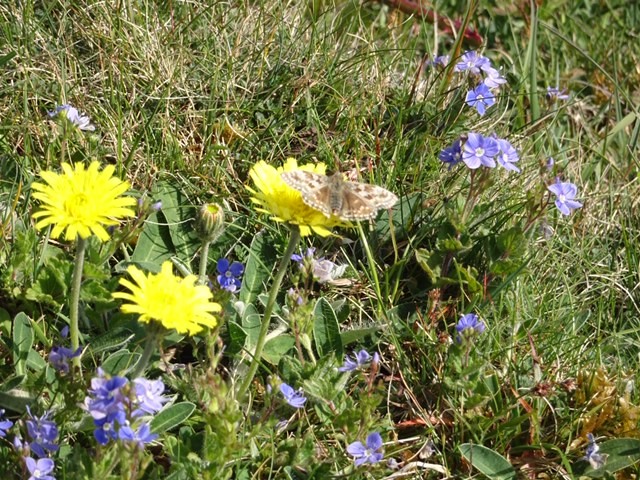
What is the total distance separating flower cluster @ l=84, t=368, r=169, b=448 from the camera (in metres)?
2.04

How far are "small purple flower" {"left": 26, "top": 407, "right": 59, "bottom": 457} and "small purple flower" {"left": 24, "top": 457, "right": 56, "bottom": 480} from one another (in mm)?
38

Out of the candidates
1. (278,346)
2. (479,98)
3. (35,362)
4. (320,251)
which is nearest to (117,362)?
(35,362)

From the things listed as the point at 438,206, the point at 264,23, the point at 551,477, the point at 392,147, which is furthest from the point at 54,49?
the point at 551,477

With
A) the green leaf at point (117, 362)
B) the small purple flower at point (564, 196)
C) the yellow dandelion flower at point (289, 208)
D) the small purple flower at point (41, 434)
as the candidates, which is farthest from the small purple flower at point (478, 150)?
the small purple flower at point (41, 434)

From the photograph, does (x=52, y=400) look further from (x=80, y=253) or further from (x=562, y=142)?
(x=562, y=142)

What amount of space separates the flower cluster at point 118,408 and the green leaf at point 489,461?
0.88 meters

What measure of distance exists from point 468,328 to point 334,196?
1.75ft

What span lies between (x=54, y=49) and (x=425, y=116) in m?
1.34

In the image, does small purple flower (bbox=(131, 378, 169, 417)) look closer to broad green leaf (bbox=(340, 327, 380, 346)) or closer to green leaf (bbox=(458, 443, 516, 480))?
broad green leaf (bbox=(340, 327, 380, 346))

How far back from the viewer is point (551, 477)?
260cm

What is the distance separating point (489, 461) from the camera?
253 cm

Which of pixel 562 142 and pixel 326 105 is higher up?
pixel 326 105

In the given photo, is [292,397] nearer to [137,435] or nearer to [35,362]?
[137,435]

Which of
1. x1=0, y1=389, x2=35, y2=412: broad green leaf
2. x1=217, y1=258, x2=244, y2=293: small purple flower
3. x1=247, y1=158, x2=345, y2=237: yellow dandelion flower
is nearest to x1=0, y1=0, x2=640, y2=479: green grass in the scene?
x1=0, y1=389, x2=35, y2=412: broad green leaf
